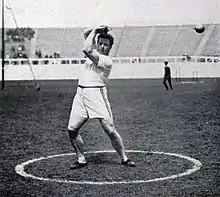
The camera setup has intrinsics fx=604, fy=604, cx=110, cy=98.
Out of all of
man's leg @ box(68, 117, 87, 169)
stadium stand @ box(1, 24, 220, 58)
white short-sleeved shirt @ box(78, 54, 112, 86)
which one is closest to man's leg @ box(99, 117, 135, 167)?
man's leg @ box(68, 117, 87, 169)

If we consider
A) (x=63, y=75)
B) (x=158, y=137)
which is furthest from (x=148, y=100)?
(x=63, y=75)

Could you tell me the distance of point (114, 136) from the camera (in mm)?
4363

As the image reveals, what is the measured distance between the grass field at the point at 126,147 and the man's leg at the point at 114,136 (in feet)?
0.25

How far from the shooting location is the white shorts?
4.23m

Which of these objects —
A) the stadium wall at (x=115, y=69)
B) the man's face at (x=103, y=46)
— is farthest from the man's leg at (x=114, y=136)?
the stadium wall at (x=115, y=69)

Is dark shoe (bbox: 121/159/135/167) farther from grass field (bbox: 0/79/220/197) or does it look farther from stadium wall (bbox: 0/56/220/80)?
stadium wall (bbox: 0/56/220/80)

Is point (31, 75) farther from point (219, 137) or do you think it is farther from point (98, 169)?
point (98, 169)

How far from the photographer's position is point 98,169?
4449 millimetres

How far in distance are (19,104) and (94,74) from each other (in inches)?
261

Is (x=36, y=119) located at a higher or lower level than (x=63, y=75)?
higher

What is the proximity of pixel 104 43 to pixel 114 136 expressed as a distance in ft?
2.22

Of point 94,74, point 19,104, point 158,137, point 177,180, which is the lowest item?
point 19,104

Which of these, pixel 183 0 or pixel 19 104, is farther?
pixel 19 104

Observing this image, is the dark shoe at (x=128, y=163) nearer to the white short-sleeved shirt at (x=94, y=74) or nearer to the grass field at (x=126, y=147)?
the grass field at (x=126, y=147)
